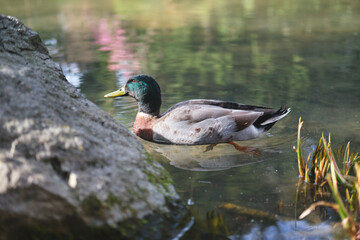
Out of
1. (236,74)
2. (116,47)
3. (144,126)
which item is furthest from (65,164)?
(116,47)

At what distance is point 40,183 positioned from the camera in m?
2.41

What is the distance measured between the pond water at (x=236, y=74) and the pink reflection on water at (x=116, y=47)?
3 centimetres

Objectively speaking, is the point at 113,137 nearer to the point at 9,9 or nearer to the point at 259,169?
the point at 259,169

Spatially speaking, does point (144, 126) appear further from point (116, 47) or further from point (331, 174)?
point (116, 47)

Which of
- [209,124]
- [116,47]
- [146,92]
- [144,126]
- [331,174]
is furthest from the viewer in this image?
[116,47]

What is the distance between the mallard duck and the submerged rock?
1517mm

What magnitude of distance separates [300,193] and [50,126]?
1.88 meters

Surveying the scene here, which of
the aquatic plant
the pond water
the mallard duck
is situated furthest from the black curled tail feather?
the aquatic plant

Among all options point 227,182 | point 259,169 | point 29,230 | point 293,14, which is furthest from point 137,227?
point 293,14

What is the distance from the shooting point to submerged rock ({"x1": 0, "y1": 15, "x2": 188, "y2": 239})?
95.5 inches

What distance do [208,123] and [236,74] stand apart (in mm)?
2902

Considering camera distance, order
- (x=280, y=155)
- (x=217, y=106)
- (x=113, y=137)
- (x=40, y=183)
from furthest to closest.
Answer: (x=217, y=106), (x=280, y=155), (x=113, y=137), (x=40, y=183)

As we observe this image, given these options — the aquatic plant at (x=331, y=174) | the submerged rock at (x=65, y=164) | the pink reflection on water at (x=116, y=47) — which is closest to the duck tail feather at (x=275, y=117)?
the aquatic plant at (x=331, y=174)

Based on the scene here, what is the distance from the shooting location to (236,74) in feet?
24.6
